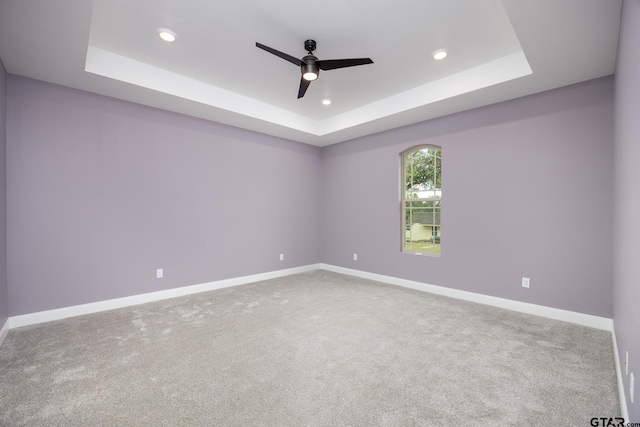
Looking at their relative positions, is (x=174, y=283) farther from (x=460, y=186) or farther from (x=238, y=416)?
(x=460, y=186)

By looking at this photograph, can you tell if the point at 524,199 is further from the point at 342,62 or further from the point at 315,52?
the point at 315,52

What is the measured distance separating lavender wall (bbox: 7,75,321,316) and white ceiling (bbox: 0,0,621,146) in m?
0.36

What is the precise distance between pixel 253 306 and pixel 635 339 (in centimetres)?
348

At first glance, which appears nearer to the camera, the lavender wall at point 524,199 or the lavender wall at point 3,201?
the lavender wall at point 3,201

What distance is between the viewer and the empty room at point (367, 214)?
1.98m

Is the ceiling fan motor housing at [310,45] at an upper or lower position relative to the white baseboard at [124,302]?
upper

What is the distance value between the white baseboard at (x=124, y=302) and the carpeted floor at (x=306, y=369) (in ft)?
0.49

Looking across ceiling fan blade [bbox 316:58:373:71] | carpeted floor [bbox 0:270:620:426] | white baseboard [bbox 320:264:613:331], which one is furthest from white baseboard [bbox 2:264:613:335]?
ceiling fan blade [bbox 316:58:373:71]

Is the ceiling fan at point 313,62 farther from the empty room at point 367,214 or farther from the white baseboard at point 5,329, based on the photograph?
the white baseboard at point 5,329

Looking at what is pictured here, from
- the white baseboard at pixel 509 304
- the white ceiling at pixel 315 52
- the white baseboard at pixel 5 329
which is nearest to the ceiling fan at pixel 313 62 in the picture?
the white ceiling at pixel 315 52

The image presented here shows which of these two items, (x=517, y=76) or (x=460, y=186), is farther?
(x=460, y=186)

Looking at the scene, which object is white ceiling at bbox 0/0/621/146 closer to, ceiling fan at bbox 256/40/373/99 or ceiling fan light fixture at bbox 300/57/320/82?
ceiling fan at bbox 256/40/373/99

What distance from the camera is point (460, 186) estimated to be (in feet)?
14.0

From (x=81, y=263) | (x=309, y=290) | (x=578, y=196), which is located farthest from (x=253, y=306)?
(x=578, y=196)
